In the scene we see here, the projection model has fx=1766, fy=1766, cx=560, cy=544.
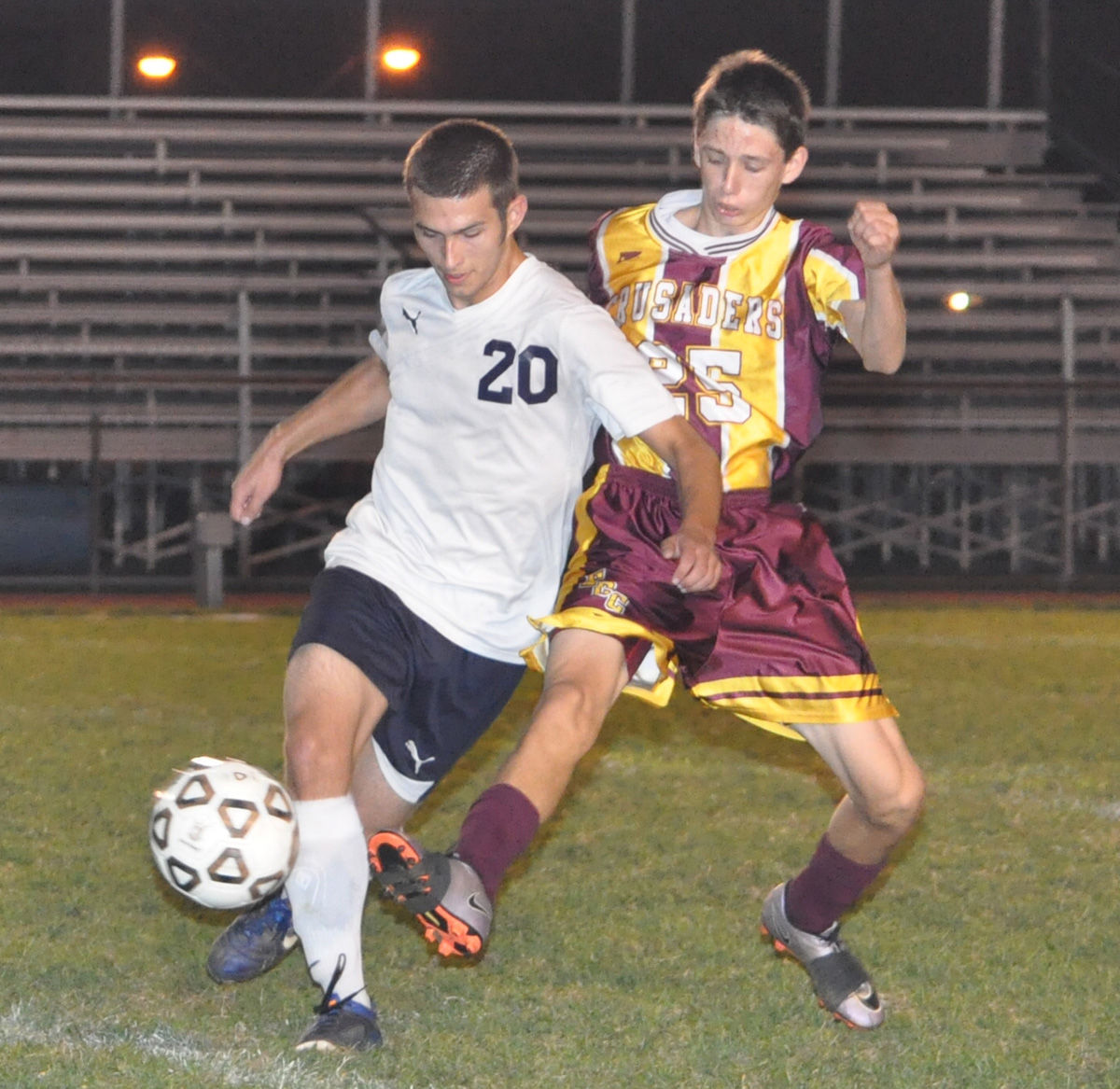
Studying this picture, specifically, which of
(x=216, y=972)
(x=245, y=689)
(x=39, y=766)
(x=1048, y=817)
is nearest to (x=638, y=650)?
(x=216, y=972)

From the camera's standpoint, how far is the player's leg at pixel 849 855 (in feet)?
11.1

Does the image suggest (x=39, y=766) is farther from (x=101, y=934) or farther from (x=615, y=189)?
(x=615, y=189)

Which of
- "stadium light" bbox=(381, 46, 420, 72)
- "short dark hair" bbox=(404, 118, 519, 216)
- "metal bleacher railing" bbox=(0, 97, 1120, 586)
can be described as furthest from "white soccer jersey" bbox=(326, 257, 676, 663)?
"stadium light" bbox=(381, 46, 420, 72)

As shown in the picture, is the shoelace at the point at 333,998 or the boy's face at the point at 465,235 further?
the boy's face at the point at 465,235

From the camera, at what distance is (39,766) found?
594cm

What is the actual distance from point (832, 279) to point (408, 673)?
114 centimetres

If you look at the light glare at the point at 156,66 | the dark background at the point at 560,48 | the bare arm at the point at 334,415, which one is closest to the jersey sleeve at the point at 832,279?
the bare arm at the point at 334,415

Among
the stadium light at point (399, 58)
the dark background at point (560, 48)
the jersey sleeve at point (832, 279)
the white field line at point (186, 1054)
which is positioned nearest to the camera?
the white field line at point (186, 1054)

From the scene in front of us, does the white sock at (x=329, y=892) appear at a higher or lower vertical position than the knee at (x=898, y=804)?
lower

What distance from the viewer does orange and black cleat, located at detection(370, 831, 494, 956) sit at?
2688 mm

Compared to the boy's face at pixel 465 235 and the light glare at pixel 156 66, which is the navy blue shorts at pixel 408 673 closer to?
the boy's face at pixel 465 235

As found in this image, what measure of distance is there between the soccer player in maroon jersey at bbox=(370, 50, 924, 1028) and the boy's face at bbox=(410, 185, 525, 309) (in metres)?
0.35

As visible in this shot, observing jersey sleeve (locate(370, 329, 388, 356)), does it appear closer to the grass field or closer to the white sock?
the white sock

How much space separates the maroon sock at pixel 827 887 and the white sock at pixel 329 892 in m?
0.94
